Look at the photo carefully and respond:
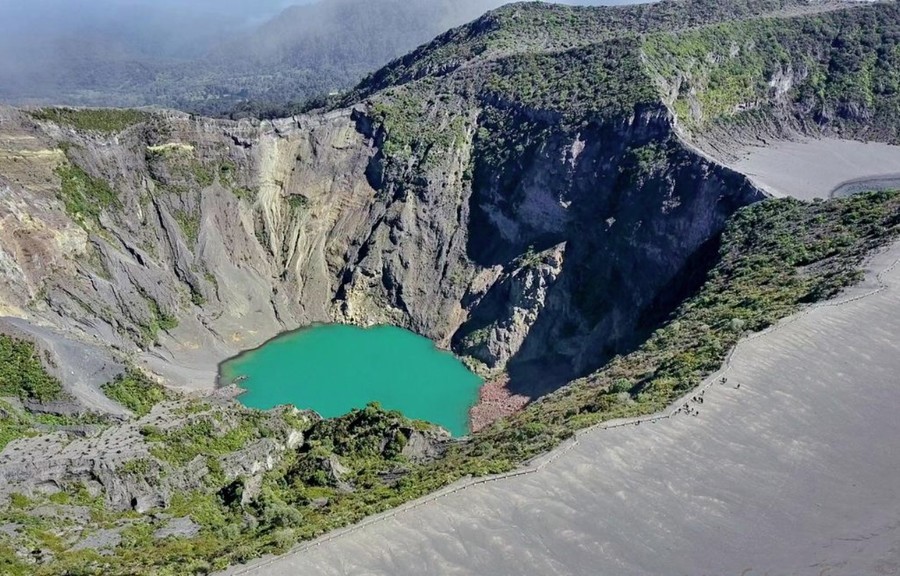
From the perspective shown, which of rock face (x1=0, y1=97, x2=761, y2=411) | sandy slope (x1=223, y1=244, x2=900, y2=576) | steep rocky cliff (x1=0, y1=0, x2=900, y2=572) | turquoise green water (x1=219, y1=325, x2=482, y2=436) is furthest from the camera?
rock face (x1=0, y1=97, x2=761, y2=411)

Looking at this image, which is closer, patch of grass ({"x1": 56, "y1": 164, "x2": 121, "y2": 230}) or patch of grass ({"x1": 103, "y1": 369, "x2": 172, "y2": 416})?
patch of grass ({"x1": 103, "y1": 369, "x2": 172, "y2": 416})

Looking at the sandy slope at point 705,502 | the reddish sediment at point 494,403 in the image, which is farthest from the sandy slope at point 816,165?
the sandy slope at point 705,502

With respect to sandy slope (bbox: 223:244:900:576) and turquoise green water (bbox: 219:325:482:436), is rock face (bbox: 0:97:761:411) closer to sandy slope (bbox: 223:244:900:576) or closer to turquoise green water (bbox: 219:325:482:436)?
turquoise green water (bbox: 219:325:482:436)

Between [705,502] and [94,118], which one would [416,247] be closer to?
[94,118]

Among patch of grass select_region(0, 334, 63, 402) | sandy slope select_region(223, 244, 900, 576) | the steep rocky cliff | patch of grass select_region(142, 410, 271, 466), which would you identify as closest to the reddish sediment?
the steep rocky cliff

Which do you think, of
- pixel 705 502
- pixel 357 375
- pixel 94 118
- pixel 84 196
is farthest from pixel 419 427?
pixel 94 118

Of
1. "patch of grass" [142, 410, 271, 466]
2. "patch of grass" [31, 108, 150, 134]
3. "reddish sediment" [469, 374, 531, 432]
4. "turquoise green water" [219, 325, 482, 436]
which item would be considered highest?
"patch of grass" [31, 108, 150, 134]

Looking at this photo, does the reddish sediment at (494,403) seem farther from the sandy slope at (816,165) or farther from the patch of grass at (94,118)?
the patch of grass at (94,118)
